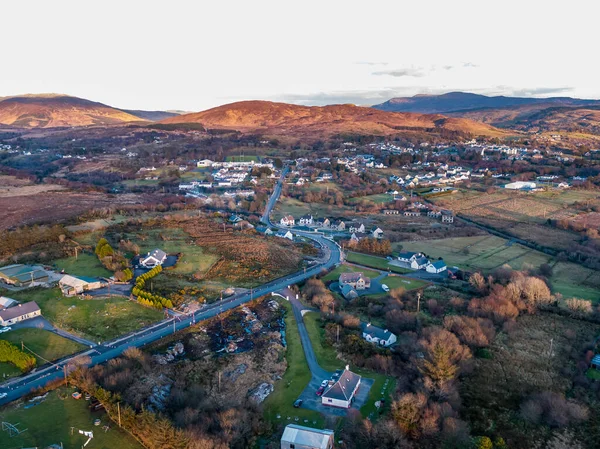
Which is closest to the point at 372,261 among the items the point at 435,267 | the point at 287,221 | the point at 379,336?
the point at 435,267

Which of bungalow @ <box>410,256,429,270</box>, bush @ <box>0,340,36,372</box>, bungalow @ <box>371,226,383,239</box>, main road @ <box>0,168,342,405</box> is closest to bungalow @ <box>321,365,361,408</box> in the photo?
main road @ <box>0,168,342,405</box>

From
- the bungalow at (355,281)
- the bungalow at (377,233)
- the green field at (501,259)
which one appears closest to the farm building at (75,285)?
the bungalow at (355,281)

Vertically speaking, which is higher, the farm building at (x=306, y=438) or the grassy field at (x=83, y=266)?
the grassy field at (x=83, y=266)

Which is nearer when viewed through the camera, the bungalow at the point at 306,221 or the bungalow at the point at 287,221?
the bungalow at the point at 306,221

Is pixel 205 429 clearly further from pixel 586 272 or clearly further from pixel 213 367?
pixel 586 272

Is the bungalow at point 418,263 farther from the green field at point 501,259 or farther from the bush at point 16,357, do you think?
the bush at point 16,357

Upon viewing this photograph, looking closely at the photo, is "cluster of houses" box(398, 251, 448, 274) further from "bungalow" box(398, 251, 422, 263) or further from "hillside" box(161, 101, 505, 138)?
"hillside" box(161, 101, 505, 138)

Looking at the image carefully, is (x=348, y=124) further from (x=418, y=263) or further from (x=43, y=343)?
(x=43, y=343)
